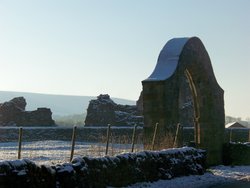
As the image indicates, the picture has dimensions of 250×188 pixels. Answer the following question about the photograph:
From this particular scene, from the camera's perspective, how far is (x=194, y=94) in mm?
20656

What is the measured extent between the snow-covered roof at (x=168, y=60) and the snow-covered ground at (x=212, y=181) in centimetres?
393

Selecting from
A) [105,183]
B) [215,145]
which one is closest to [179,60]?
[215,145]

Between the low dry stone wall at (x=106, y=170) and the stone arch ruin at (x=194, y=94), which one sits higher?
the stone arch ruin at (x=194, y=94)

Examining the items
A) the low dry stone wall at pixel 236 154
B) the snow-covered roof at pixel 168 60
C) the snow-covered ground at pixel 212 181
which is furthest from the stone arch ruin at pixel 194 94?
the snow-covered ground at pixel 212 181

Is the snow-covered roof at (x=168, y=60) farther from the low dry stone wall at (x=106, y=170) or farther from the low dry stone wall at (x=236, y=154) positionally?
the low dry stone wall at (x=236, y=154)

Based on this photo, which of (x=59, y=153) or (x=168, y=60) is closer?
(x=168, y=60)

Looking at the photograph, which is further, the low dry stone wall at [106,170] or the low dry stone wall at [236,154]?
the low dry stone wall at [236,154]

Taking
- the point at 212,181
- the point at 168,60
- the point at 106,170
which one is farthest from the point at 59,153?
the point at 106,170

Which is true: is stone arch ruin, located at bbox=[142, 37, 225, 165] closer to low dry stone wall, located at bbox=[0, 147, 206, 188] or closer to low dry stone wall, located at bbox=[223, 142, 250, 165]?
low dry stone wall, located at bbox=[223, 142, 250, 165]

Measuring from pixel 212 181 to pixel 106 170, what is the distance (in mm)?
4586

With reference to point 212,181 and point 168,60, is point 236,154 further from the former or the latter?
point 212,181

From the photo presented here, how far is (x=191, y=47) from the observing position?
1961 cm

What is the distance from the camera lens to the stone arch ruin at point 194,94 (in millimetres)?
17344

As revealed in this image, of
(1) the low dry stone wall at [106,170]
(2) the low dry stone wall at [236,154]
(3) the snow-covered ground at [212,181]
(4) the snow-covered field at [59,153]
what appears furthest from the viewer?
(2) the low dry stone wall at [236,154]
